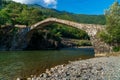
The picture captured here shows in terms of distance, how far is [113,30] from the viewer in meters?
43.4

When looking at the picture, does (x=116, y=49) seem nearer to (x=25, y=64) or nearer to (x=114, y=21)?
(x=114, y=21)

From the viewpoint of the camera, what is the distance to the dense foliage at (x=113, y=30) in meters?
43.2

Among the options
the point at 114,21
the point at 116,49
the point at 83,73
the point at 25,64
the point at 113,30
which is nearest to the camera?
the point at 83,73

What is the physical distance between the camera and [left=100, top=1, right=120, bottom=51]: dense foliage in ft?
142

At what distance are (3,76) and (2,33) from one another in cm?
4389

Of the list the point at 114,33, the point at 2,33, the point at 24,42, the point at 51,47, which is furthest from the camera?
the point at 51,47

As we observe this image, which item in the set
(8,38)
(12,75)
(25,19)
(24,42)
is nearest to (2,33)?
(8,38)

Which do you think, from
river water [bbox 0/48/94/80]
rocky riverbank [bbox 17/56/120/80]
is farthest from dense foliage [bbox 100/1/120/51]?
rocky riverbank [bbox 17/56/120/80]

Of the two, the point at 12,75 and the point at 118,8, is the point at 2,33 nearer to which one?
the point at 118,8

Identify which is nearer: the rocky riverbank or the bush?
the rocky riverbank

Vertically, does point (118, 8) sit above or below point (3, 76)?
above

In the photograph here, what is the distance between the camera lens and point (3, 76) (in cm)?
2248

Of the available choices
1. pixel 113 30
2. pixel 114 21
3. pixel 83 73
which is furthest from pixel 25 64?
pixel 114 21

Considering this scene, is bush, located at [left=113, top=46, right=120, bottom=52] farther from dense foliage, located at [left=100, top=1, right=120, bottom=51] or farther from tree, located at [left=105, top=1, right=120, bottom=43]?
tree, located at [left=105, top=1, right=120, bottom=43]
